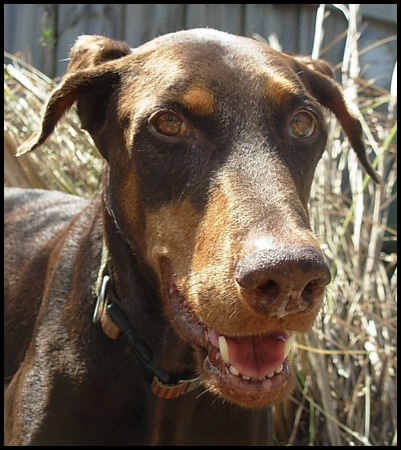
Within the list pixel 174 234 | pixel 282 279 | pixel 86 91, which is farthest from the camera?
pixel 86 91

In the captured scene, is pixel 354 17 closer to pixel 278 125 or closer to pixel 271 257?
pixel 278 125

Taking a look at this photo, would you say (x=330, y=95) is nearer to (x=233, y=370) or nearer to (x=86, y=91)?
(x=86, y=91)

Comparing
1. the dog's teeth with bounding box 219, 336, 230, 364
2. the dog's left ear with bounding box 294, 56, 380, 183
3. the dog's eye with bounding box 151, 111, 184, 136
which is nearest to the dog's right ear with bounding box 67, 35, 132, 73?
the dog's eye with bounding box 151, 111, 184, 136

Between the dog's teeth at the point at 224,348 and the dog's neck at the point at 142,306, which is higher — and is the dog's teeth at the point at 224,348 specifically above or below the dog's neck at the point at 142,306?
above

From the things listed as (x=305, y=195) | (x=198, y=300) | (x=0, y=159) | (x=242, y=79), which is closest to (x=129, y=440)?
(x=198, y=300)

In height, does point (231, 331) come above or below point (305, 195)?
below

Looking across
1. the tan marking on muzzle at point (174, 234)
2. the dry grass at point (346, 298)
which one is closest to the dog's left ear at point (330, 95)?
the tan marking on muzzle at point (174, 234)

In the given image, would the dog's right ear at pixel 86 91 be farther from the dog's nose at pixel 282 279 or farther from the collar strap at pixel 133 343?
the dog's nose at pixel 282 279

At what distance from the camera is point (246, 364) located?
2.48 m

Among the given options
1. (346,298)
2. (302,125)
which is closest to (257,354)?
(302,125)

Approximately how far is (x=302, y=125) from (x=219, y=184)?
46 cm

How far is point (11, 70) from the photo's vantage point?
19.0ft

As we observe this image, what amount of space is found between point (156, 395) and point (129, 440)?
0.67 ft

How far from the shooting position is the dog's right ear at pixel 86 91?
2.88 metres
